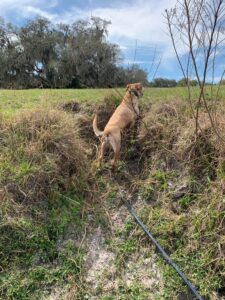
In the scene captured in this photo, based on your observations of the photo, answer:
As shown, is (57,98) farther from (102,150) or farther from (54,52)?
(54,52)

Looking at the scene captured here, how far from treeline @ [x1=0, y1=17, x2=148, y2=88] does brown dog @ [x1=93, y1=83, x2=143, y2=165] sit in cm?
2142

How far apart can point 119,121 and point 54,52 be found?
3055cm

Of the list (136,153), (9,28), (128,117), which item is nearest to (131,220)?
(136,153)

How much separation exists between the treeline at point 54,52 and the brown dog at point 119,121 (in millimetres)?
21420

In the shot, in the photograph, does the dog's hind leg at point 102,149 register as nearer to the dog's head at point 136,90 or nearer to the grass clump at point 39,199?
the grass clump at point 39,199

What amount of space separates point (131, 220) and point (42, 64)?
30.9m

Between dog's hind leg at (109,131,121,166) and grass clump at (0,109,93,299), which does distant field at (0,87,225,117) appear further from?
dog's hind leg at (109,131,121,166)

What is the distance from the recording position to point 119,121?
22.5 ft

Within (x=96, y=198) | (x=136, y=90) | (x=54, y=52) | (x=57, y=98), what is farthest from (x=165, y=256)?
(x=54, y=52)

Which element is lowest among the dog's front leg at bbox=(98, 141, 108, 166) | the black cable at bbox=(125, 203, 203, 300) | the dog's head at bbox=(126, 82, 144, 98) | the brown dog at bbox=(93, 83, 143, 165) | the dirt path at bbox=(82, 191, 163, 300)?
the dirt path at bbox=(82, 191, 163, 300)

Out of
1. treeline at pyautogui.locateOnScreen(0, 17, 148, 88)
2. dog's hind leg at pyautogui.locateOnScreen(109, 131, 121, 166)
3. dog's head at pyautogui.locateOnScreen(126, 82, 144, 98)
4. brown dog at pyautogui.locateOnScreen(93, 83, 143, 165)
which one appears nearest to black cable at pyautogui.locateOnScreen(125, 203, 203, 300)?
dog's hind leg at pyautogui.locateOnScreen(109, 131, 121, 166)

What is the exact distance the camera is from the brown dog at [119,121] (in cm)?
666

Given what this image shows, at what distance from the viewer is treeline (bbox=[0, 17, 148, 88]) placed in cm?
3077

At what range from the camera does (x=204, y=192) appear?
5.54 m
